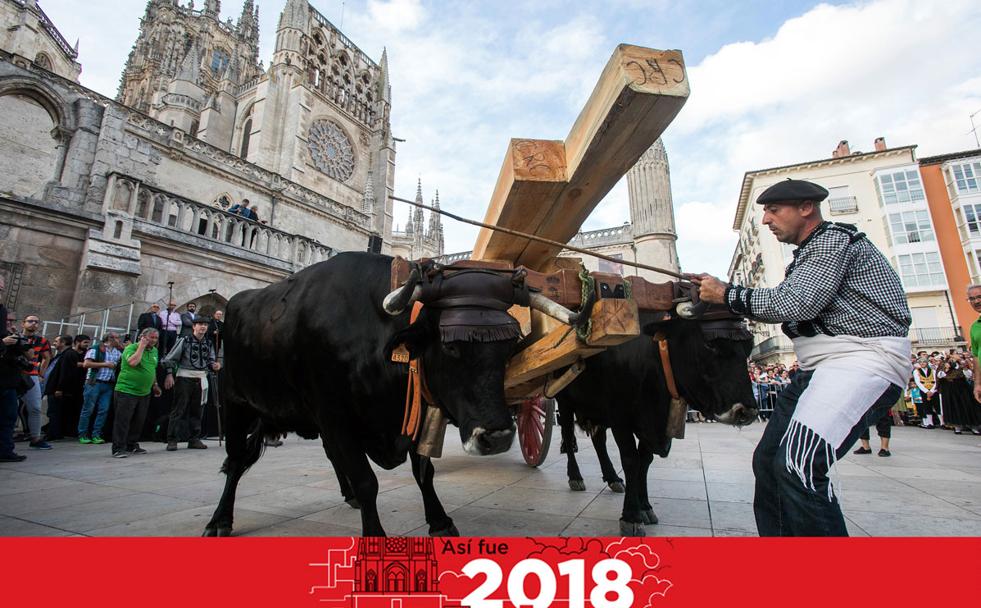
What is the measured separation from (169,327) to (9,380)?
2847 millimetres

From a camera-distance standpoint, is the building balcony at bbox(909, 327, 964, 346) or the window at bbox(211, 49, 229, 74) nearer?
the building balcony at bbox(909, 327, 964, 346)

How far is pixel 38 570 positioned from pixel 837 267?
3.23 metres

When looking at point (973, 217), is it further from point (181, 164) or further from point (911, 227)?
point (181, 164)

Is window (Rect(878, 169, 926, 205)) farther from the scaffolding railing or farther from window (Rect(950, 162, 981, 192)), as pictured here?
the scaffolding railing

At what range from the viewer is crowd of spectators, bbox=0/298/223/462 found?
646 cm

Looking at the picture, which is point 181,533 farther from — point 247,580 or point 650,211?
point 650,211

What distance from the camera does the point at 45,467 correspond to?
4.90 m

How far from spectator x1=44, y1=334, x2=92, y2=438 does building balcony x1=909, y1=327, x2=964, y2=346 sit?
38.4 metres

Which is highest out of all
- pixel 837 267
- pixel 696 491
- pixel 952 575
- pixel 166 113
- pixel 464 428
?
pixel 166 113

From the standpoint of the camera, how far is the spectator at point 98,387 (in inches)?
287

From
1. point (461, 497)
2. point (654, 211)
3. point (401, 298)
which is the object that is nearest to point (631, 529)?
point (461, 497)

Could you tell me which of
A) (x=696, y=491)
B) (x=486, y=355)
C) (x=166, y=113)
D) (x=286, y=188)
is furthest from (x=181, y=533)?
(x=166, y=113)

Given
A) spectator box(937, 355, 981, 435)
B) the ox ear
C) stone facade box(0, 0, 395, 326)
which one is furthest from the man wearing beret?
spectator box(937, 355, 981, 435)

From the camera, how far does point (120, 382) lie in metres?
6.48
